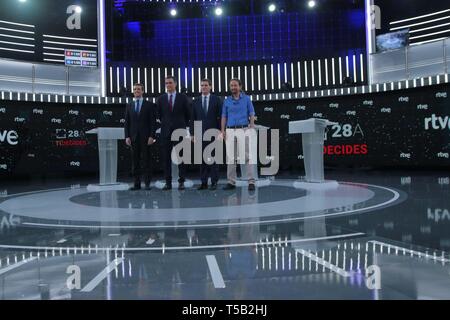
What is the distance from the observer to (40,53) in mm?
9867

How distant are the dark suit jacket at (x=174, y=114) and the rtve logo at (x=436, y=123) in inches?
202

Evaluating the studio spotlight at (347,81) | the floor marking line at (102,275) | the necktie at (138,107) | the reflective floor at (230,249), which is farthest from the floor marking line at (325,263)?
the studio spotlight at (347,81)

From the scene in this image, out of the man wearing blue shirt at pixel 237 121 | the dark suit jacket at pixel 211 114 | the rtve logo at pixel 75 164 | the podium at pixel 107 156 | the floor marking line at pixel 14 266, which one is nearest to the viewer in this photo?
the floor marking line at pixel 14 266

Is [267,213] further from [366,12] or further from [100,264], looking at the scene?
[366,12]

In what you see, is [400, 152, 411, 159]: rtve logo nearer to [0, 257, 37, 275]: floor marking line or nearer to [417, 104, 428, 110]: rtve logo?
[417, 104, 428, 110]: rtve logo

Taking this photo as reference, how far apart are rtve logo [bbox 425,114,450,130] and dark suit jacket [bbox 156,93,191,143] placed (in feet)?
16.8

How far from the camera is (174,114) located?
5305 mm

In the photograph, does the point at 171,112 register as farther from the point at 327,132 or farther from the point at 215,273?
the point at 327,132

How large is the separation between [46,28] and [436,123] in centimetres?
891

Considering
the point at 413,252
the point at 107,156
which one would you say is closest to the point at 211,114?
the point at 107,156

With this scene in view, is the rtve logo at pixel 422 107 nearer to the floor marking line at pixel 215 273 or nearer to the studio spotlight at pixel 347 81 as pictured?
the studio spotlight at pixel 347 81

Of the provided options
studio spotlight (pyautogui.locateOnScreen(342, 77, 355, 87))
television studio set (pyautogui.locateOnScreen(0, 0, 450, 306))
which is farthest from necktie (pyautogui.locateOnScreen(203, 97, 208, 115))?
studio spotlight (pyautogui.locateOnScreen(342, 77, 355, 87))

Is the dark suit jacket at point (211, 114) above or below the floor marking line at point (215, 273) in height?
above

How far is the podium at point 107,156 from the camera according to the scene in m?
5.94
